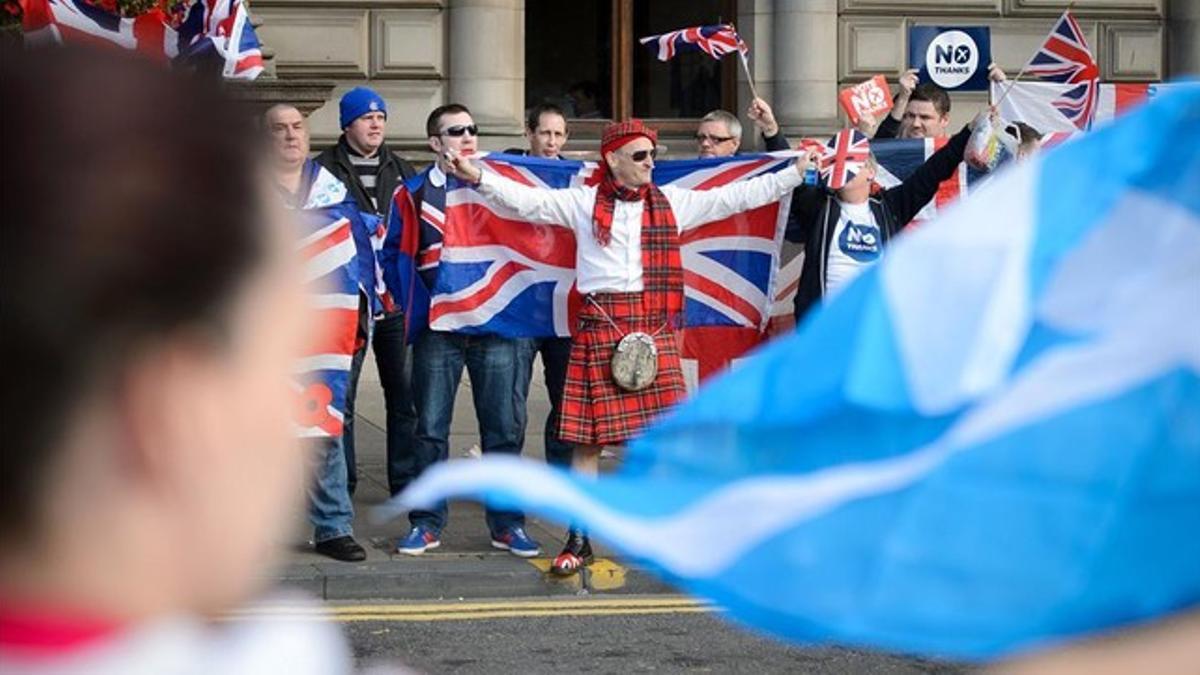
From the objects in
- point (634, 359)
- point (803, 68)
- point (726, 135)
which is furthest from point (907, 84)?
point (803, 68)

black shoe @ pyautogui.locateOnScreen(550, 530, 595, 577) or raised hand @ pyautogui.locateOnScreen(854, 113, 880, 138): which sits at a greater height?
raised hand @ pyautogui.locateOnScreen(854, 113, 880, 138)

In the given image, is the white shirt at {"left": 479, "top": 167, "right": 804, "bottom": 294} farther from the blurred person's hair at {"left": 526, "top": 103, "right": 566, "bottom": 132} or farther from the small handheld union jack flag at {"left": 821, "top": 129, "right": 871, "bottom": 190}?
the blurred person's hair at {"left": 526, "top": 103, "right": 566, "bottom": 132}

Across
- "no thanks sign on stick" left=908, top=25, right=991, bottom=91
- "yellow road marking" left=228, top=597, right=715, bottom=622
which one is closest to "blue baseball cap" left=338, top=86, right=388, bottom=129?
"yellow road marking" left=228, top=597, right=715, bottom=622

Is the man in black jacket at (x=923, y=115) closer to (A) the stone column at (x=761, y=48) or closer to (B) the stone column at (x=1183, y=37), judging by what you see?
(A) the stone column at (x=761, y=48)

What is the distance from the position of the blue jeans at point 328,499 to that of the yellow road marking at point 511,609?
0.56 meters

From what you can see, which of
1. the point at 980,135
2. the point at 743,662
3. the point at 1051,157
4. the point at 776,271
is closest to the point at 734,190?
Answer: the point at 776,271

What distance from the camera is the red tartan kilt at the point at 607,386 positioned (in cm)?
921

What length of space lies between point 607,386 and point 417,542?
1086 millimetres

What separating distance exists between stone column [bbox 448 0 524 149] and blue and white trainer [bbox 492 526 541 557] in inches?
344

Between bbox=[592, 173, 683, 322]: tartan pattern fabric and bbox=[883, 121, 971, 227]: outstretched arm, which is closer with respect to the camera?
bbox=[592, 173, 683, 322]: tartan pattern fabric

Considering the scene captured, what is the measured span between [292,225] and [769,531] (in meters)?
0.52

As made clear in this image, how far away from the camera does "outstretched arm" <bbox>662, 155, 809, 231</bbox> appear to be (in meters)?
9.53

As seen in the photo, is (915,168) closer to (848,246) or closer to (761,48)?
(848,246)

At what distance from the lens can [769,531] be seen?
1747 mm
